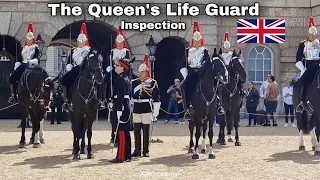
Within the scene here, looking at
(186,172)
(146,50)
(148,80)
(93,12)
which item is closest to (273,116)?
(146,50)

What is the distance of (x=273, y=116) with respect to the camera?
23.9m

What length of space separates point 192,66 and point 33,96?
3.95 metres

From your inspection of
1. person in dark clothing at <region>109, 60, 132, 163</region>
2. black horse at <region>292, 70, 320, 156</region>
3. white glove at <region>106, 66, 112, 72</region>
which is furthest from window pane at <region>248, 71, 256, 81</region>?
person in dark clothing at <region>109, 60, 132, 163</region>

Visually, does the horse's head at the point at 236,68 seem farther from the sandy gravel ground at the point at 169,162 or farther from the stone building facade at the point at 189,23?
the stone building facade at the point at 189,23

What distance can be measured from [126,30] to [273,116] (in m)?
6.60

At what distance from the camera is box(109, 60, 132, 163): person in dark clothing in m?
12.7

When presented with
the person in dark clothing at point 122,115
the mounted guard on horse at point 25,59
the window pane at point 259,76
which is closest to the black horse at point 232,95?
the person in dark clothing at point 122,115

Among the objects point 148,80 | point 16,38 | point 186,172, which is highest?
point 16,38

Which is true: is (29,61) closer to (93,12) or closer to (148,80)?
(148,80)

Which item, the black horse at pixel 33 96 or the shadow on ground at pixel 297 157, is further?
the black horse at pixel 33 96

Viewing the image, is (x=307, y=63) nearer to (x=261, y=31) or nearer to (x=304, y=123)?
(x=304, y=123)

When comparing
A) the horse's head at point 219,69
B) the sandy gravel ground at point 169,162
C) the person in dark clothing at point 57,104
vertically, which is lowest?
the sandy gravel ground at point 169,162

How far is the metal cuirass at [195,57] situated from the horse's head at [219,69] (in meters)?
0.91

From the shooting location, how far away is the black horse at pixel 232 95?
15.9 meters
